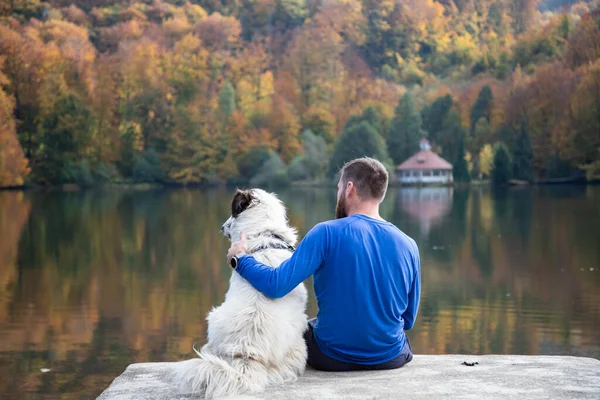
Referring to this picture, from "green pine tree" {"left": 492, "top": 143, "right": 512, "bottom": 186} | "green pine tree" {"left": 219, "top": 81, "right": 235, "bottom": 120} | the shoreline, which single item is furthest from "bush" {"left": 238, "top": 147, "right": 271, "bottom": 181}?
"green pine tree" {"left": 492, "top": 143, "right": 512, "bottom": 186}

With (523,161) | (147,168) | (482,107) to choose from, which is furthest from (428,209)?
(147,168)

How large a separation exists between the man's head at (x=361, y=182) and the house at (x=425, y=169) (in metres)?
45.2

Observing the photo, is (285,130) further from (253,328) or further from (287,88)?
(253,328)

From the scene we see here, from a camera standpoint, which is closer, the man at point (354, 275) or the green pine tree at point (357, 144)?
the man at point (354, 275)

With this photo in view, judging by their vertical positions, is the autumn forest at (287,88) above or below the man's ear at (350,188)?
above

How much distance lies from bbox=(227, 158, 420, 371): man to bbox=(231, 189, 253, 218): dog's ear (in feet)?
0.39

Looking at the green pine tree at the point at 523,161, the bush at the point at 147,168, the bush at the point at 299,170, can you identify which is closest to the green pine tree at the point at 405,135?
the bush at the point at 299,170

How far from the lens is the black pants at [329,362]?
2.84 m

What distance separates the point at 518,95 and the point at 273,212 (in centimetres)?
4734

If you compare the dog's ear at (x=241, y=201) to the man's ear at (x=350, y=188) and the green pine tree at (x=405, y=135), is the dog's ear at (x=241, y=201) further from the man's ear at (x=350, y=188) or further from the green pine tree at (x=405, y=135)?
the green pine tree at (x=405, y=135)

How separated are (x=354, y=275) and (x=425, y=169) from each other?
45.7 meters

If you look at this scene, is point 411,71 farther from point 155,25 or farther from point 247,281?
point 247,281

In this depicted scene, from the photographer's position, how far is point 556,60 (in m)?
49.4

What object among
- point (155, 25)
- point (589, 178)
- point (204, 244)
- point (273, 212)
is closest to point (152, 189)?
point (155, 25)
